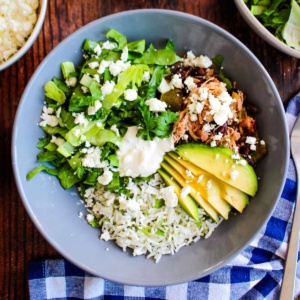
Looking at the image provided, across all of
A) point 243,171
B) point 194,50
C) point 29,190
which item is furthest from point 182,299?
point 194,50

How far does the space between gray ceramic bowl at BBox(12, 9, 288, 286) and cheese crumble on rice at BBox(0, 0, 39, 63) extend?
163 mm

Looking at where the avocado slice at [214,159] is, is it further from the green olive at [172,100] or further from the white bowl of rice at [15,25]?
the white bowl of rice at [15,25]

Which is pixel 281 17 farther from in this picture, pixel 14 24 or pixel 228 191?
pixel 14 24

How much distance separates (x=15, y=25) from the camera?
5.99 feet

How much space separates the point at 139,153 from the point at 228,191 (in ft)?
1.10

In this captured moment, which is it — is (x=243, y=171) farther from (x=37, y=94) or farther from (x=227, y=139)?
(x=37, y=94)

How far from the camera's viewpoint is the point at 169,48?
1887 mm

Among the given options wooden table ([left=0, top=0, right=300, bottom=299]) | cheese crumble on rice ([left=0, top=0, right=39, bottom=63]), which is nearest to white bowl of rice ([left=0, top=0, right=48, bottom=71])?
cheese crumble on rice ([left=0, top=0, right=39, bottom=63])

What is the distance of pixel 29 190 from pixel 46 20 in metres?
0.64

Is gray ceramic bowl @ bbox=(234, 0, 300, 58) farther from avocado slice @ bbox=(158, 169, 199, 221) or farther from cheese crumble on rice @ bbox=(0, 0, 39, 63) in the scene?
cheese crumble on rice @ bbox=(0, 0, 39, 63)

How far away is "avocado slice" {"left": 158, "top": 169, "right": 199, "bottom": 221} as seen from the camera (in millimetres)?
1797

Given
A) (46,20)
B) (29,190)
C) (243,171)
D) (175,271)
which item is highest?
(46,20)

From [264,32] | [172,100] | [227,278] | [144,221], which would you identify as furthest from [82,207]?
[264,32]

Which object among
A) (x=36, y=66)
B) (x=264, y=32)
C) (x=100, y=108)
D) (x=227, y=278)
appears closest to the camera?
(x=100, y=108)
